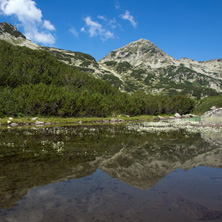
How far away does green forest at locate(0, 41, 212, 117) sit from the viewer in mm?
77625

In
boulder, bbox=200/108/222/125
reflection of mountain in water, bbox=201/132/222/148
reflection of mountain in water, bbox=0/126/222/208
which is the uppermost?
boulder, bbox=200/108/222/125

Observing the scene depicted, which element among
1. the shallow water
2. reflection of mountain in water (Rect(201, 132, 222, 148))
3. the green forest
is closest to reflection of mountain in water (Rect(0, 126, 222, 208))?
the shallow water

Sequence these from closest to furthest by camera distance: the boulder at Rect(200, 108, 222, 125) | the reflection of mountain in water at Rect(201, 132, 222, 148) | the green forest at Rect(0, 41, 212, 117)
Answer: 1. the reflection of mountain in water at Rect(201, 132, 222, 148)
2. the boulder at Rect(200, 108, 222, 125)
3. the green forest at Rect(0, 41, 212, 117)

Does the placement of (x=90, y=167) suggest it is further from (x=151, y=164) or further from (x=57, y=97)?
(x=57, y=97)

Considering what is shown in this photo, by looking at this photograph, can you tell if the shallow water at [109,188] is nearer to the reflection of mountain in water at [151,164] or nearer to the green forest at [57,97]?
the reflection of mountain in water at [151,164]

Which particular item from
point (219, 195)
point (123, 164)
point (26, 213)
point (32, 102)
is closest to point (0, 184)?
point (26, 213)

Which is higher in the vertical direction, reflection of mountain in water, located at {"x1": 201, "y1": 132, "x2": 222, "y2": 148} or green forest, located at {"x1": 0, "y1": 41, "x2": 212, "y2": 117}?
green forest, located at {"x1": 0, "y1": 41, "x2": 212, "y2": 117}

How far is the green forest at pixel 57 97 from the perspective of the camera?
255 feet

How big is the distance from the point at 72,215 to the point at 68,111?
76658mm

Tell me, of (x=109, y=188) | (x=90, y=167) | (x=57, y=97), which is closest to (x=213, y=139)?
(x=90, y=167)

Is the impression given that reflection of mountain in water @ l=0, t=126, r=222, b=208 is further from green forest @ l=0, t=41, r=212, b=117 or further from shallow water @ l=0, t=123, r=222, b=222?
green forest @ l=0, t=41, r=212, b=117

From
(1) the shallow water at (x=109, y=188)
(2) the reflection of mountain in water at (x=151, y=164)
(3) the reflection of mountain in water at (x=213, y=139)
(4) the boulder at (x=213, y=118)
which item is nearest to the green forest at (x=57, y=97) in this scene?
(4) the boulder at (x=213, y=118)

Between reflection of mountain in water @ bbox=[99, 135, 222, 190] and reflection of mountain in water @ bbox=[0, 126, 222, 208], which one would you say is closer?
reflection of mountain in water @ bbox=[0, 126, 222, 208]

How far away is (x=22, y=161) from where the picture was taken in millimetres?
15711
